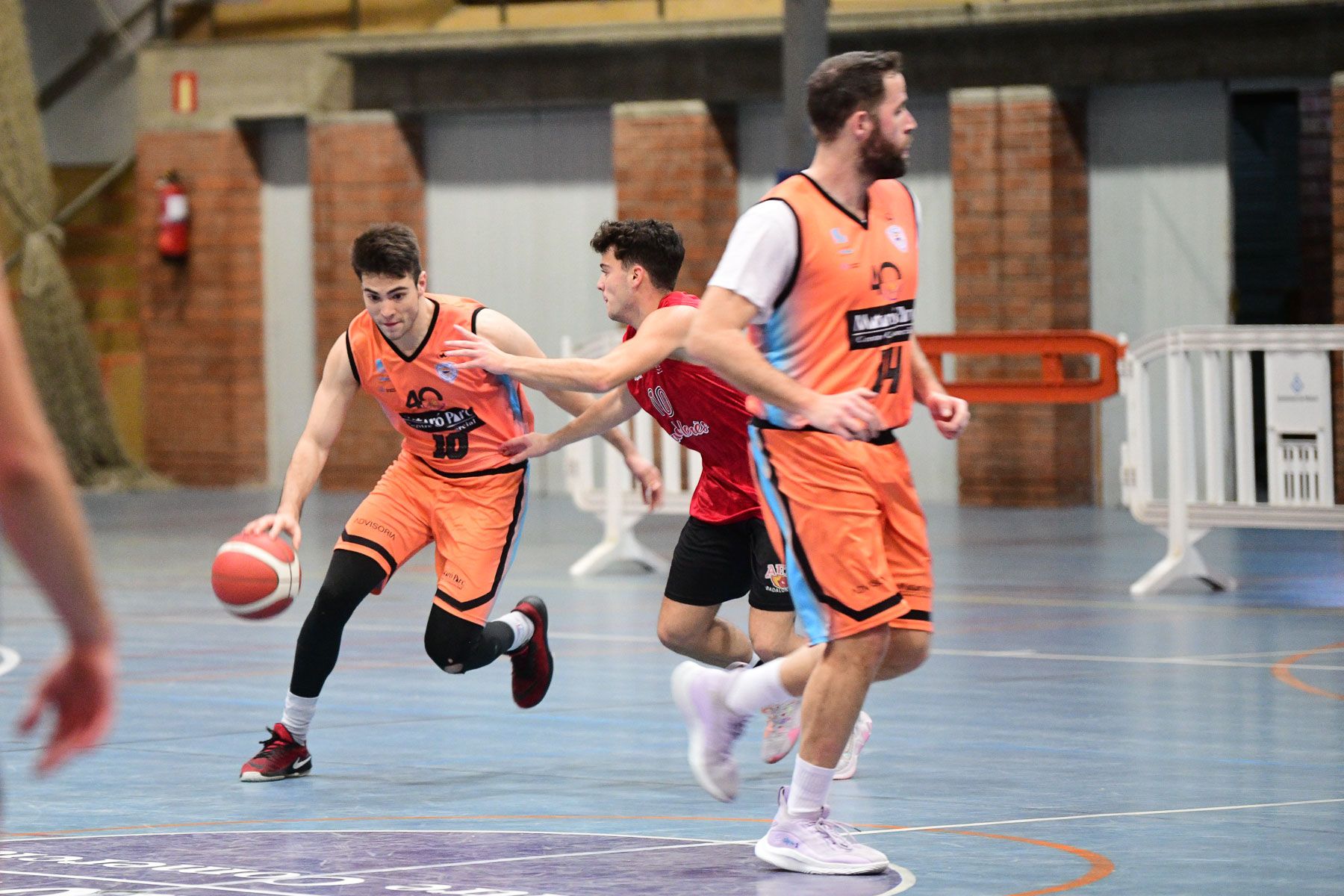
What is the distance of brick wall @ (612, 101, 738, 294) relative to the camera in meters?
19.9

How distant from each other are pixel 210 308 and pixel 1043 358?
1051 centimetres

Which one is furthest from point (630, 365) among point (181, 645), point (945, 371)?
point (945, 371)

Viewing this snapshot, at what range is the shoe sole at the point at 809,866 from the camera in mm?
5551

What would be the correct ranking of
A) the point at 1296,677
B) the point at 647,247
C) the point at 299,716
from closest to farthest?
the point at 647,247
the point at 299,716
the point at 1296,677

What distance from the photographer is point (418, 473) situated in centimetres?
762

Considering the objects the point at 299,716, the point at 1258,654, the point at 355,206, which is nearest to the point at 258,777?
the point at 299,716

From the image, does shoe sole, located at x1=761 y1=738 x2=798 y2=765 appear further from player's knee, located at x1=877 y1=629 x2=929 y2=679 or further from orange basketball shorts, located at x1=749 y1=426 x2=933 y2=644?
orange basketball shorts, located at x1=749 y1=426 x2=933 y2=644

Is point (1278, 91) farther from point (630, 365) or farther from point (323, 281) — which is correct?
point (630, 365)

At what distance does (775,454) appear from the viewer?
5.70m

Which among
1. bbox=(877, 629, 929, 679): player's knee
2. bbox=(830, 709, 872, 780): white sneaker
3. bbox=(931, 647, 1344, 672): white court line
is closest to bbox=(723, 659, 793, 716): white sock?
bbox=(877, 629, 929, 679): player's knee

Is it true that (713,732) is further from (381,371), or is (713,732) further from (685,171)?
(685,171)

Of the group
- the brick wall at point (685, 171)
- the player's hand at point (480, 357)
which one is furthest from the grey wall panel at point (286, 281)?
the player's hand at point (480, 357)

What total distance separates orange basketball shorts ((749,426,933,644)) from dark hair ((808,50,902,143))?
0.80m

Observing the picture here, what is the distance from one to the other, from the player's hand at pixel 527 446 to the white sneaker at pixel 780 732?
3.72 ft
